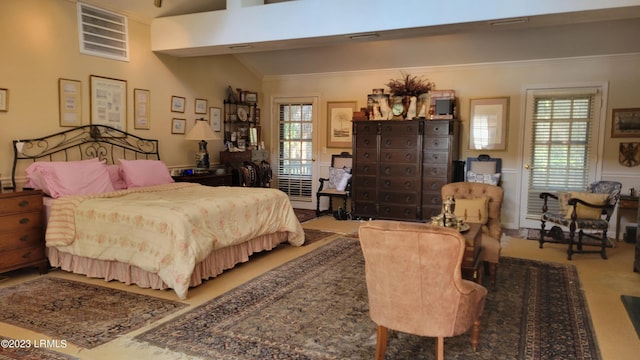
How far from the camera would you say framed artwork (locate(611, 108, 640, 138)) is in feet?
Result: 19.5

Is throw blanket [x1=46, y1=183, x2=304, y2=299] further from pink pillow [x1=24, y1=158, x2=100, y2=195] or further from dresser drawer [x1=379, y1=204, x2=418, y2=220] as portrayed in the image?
dresser drawer [x1=379, y1=204, x2=418, y2=220]

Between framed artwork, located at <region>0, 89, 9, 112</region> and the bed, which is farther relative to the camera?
framed artwork, located at <region>0, 89, 9, 112</region>

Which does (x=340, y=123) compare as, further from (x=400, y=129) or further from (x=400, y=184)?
(x=400, y=184)

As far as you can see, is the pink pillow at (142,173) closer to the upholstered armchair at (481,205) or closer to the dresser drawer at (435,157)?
the upholstered armchair at (481,205)

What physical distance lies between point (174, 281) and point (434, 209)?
4248mm

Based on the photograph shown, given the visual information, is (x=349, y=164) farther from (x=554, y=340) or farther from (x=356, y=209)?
(x=554, y=340)

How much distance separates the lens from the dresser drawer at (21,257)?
383cm

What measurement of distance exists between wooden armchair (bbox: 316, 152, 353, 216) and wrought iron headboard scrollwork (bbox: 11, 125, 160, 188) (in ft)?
8.94

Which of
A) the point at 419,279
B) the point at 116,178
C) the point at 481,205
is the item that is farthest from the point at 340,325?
the point at 116,178

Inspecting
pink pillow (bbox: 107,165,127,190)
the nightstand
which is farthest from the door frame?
pink pillow (bbox: 107,165,127,190)

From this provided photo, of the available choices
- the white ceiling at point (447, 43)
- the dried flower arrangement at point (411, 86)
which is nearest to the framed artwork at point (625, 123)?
the white ceiling at point (447, 43)

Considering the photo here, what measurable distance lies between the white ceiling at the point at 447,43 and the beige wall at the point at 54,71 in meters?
0.38

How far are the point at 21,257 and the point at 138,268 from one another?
1.14 meters

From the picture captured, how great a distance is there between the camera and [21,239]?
155 inches
